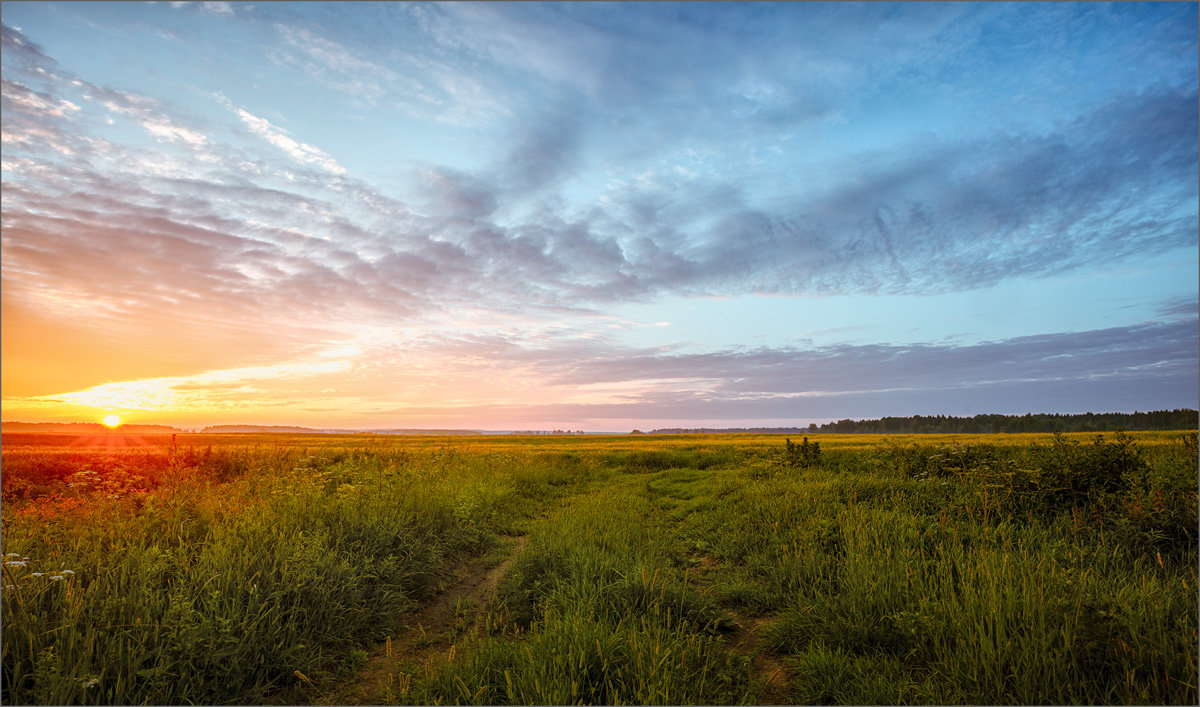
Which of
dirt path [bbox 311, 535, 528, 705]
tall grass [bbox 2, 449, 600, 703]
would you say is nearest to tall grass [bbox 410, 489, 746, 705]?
dirt path [bbox 311, 535, 528, 705]

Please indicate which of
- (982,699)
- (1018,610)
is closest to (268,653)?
(982,699)

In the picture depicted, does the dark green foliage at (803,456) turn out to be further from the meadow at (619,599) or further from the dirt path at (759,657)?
the dirt path at (759,657)

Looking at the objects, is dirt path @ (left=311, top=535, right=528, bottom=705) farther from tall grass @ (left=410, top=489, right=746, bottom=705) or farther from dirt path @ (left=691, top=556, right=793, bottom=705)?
dirt path @ (left=691, top=556, right=793, bottom=705)

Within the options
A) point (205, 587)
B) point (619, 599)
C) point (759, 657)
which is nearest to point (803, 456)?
point (759, 657)

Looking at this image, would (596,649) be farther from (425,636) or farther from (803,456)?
(803,456)

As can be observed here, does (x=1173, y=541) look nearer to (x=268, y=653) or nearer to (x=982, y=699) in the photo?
(x=982, y=699)

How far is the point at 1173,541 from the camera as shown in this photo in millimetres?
7027

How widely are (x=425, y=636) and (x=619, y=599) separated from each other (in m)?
2.27

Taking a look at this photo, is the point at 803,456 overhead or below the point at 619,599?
overhead

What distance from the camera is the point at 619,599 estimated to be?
5.61 metres

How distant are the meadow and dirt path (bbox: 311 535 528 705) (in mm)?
35

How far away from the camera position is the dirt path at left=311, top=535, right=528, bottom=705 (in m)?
4.59

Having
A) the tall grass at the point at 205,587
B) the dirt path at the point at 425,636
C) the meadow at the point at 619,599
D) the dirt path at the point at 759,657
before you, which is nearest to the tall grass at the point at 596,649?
the meadow at the point at 619,599

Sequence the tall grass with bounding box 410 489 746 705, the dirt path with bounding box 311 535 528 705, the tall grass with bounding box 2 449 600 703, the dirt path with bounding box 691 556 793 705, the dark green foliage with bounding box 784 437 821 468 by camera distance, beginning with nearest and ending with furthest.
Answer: the tall grass with bounding box 410 489 746 705 < the tall grass with bounding box 2 449 600 703 < the dirt path with bounding box 691 556 793 705 < the dirt path with bounding box 311 535 528 705 < the dark green foliage with bounding box 784 437 821 468
